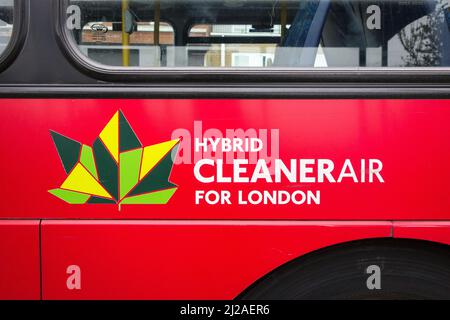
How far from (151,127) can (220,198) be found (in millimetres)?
374

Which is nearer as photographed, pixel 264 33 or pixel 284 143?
pixel 284 143

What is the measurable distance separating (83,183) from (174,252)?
43 cm

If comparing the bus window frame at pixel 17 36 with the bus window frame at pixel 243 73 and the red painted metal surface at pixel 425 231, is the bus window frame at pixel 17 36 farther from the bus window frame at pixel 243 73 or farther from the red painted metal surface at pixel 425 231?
the red painted metal surface at pixel 425 231

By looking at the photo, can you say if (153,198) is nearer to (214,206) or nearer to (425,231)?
(214,206)

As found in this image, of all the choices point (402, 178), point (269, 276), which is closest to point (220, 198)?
point (269, 276)

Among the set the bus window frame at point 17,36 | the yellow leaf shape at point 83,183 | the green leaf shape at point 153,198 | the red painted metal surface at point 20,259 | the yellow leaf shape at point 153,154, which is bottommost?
the red painted metal surface at point 20,259

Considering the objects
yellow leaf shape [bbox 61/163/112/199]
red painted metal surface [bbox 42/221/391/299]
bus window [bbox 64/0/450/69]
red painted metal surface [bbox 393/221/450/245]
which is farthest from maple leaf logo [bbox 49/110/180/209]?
red painted metal surface [bbox 393/221/450/245]

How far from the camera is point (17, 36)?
2074 mm

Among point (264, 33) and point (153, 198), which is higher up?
point (264, 33)

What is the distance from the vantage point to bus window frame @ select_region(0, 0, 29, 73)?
6.78ft

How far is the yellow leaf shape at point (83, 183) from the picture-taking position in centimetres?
206

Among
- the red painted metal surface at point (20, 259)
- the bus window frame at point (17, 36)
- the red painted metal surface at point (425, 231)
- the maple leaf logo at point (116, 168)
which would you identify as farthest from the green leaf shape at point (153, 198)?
the red painted metal surface at point (425, 231)

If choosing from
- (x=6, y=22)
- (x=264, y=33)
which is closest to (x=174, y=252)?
(x=264, y=33)
